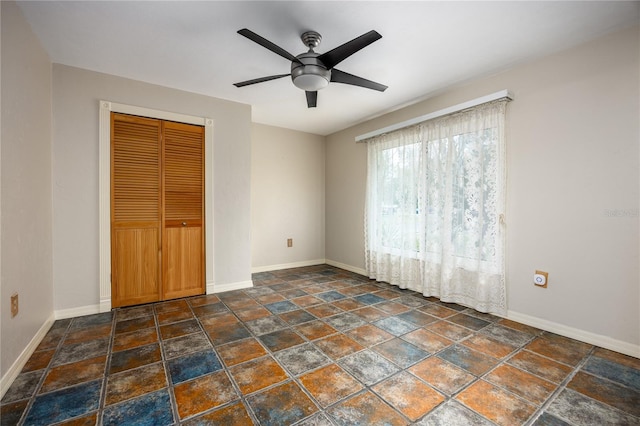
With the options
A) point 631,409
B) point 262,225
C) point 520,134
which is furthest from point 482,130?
point 262,225

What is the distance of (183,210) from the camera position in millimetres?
3361

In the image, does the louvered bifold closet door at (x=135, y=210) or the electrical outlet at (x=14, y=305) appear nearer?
the electrical outlet at (x=14, y=305)

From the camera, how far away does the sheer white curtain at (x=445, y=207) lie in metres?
Result: 2.80

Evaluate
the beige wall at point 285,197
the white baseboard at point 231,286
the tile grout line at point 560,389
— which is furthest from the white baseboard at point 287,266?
the tile grout line at point 560,389

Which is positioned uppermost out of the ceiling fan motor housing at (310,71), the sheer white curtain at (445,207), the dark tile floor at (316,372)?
the ceiling fan motor housing at (310,71)

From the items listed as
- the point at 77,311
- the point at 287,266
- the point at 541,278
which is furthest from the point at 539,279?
the point at 77,311

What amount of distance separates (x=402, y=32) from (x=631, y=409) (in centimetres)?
279

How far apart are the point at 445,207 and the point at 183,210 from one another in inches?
121

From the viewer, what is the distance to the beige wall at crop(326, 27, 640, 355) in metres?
2.10

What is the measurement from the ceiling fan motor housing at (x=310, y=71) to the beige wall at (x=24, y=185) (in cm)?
187

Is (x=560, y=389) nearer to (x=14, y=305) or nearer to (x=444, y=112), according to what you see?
(x=444, y=112)

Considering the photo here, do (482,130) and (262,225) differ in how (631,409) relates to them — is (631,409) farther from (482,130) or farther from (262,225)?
(262,225)

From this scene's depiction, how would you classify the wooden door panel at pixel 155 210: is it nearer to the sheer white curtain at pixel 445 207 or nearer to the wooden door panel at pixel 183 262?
the wooden door panel at pixel 183 262

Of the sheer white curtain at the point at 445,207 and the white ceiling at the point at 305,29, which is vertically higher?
the white ceiling at the point at 305,29
